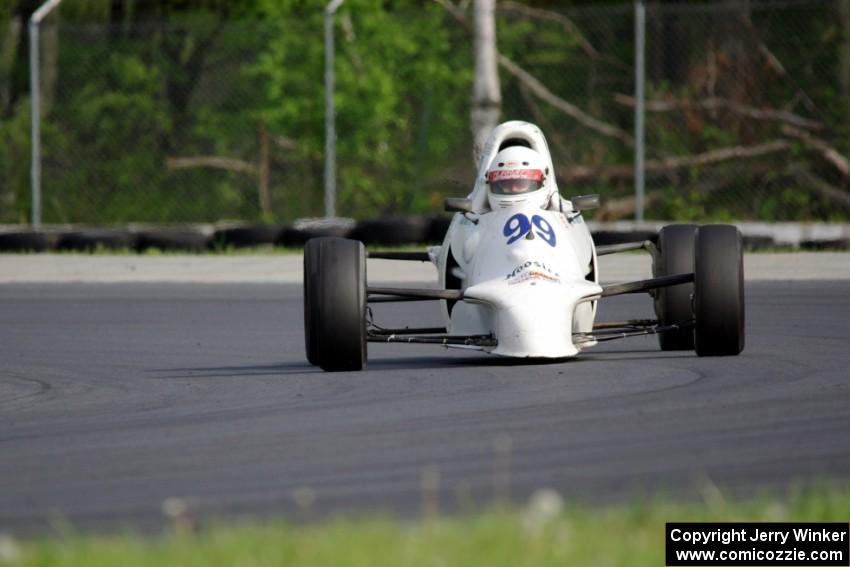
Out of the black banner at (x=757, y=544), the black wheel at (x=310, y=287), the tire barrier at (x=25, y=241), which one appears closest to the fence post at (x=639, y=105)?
the tire barrier at (x=25, y=241)

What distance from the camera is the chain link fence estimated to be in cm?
2175

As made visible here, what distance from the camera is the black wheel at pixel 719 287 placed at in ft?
32.5

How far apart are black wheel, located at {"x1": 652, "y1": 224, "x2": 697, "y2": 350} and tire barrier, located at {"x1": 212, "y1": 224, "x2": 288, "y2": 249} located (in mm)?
9400

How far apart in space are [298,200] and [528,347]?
1295 centimetres

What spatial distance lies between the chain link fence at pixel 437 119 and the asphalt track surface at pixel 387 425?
9.44 m

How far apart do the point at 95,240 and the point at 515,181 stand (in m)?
9.88

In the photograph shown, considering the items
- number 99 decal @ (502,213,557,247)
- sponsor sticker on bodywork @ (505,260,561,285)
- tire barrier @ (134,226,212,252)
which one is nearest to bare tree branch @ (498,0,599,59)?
tire barrier @ (134,226,212,252)

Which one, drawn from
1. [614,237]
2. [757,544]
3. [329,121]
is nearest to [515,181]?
[757,544]

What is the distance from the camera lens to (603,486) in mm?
6207

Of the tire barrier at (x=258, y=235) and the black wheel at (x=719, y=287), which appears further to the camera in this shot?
the tire barrier at (x=258, y=235)

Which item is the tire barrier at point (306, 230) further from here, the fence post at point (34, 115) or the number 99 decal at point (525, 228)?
the number 99 decal at point (525, 228)

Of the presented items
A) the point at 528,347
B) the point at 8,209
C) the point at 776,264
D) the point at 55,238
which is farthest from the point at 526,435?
the point at 8,209

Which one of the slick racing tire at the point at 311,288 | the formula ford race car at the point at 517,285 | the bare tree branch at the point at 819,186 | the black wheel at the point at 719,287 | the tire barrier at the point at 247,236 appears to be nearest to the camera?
the formula ford race car at the point at 517,285

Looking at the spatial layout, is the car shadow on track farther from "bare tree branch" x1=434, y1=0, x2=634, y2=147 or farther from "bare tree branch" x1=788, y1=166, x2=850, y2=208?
"bare tree branch" x1=434, y1=0, x2=634, y2=147
